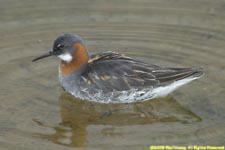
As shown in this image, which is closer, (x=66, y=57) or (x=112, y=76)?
(x=112, y=76)

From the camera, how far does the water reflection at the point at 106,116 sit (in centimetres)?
1065

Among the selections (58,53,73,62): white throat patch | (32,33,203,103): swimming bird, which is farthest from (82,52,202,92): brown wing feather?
(58,53,73,62): white throat patch

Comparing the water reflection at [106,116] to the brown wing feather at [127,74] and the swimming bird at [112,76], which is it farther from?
the brown wing feather at [127,74]

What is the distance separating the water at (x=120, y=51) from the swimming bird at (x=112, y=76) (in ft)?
0.78

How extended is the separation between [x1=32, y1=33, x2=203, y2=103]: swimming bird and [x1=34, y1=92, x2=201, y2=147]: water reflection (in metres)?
0.17

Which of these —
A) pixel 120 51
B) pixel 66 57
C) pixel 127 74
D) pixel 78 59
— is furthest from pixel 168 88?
pixel 120 51

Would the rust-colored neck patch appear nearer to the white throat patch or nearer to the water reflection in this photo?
the white throat patch

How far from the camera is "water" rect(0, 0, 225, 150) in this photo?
1055 cm

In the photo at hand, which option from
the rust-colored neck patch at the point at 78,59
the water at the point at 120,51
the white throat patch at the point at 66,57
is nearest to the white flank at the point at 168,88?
the water at the point at 120,51

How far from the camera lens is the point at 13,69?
1261 cm

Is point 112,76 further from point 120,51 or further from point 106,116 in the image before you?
point 120,51

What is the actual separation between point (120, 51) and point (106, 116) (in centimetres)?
239

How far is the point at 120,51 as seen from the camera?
13.4m

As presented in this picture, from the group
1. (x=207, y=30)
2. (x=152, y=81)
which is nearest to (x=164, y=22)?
(x=207, y=30)
